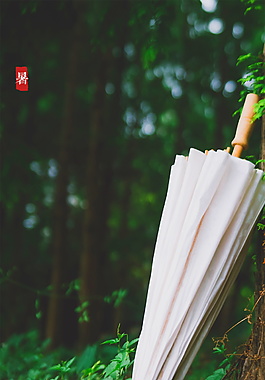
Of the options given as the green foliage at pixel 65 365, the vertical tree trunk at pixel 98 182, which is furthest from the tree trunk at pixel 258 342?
the vertical tree trunk at pixel 98 182

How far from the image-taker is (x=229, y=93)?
8664 mm

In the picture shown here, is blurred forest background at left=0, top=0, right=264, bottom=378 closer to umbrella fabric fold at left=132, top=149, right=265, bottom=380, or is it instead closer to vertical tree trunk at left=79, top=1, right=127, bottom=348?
vertical tree trunk at left=79, top=1, right=127, bottom=348

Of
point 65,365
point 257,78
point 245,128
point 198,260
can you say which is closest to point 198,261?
point 198,260

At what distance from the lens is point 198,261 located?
225 cm

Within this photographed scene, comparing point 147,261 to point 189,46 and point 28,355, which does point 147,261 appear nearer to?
point 189,46

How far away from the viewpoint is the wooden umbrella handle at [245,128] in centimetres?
242

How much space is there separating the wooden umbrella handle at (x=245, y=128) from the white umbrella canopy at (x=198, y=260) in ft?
0.60

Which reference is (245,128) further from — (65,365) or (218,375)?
(65,365)

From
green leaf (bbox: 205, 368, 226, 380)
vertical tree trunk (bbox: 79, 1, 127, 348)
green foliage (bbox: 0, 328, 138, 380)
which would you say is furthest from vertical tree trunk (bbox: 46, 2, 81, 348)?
green leaf (bbox: 205, 368, 226, 380)

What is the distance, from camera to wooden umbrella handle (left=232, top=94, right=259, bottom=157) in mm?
2418

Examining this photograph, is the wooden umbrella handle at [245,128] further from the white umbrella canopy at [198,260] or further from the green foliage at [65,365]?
the green foliage at [65,365]

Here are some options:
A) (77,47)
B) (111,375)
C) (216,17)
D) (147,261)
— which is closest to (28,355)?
(111,375)

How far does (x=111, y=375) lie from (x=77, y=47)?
614 cm

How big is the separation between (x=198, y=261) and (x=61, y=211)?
5563 millimetres
